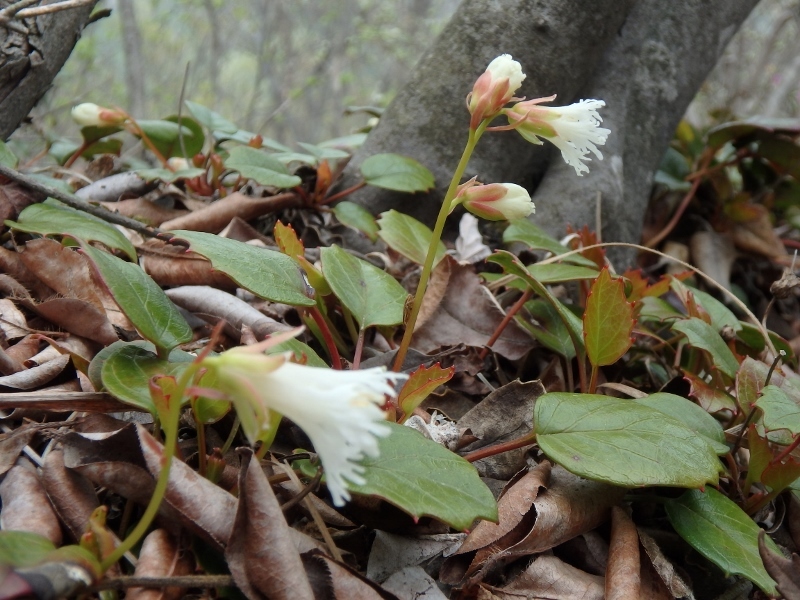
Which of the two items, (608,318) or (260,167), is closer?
(608,318)

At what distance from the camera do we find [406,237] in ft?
4.13

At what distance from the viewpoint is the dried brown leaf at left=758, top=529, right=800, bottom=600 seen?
0.73 m

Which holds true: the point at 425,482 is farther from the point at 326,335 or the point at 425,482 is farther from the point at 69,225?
the point at 69,225

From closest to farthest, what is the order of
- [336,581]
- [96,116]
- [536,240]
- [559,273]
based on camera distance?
[336,581] < [559,273] < [536,240] < [96,116]

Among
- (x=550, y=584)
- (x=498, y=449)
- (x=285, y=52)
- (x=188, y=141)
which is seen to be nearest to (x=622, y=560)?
(x=550, y=584)

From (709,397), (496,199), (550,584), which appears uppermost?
(496,199)

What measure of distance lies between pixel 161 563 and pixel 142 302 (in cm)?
33

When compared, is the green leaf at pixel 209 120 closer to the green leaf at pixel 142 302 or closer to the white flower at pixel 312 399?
the green leaf at pixel 142 302

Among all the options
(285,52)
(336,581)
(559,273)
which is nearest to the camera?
(336,581)

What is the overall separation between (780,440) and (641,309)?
435 mm

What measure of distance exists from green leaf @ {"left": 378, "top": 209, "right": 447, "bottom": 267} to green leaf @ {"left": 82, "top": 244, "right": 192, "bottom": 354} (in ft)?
1.62

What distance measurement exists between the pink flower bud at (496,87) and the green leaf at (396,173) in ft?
1.83

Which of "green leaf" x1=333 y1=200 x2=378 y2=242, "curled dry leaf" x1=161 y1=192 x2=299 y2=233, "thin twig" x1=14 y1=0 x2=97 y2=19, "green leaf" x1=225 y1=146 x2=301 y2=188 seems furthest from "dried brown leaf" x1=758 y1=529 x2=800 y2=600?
"thin twig" x1=14 y1=0 x2=97 y2=19

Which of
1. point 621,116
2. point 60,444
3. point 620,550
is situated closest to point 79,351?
point 60,444
